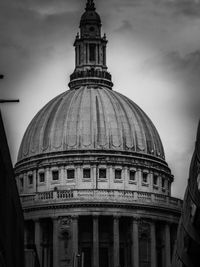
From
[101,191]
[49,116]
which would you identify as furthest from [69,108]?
[101,191]

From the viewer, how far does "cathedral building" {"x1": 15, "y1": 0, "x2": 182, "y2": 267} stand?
125 meters

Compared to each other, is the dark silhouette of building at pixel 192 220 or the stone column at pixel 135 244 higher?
the stone column at pixel 135 244

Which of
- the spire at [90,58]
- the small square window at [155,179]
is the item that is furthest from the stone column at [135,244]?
the spire at [90,58]

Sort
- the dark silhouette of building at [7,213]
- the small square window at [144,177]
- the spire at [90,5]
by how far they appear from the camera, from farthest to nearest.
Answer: the spire at [90,5], the small square window at [144,177], the dark silhouette of building at [7,213]

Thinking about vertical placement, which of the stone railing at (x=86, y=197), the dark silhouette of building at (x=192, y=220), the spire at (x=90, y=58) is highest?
the spire at (x=90, y=58)

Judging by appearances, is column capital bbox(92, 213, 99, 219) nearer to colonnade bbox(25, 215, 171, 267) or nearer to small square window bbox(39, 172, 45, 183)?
colonnade bbox(25, 215, 171, 267)

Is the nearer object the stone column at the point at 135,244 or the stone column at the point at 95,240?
the stone column at the point at 95,240

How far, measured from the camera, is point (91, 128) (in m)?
134

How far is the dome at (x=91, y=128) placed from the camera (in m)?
132

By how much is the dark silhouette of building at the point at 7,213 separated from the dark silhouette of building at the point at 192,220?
25.1 feet

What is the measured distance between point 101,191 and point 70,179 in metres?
5.28

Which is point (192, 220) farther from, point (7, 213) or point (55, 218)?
point (55, 218)

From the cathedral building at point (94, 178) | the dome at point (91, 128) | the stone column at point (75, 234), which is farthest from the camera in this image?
the dome at point (91, 128)

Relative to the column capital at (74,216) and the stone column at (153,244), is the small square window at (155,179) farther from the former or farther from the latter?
the column capital at (74,216)
